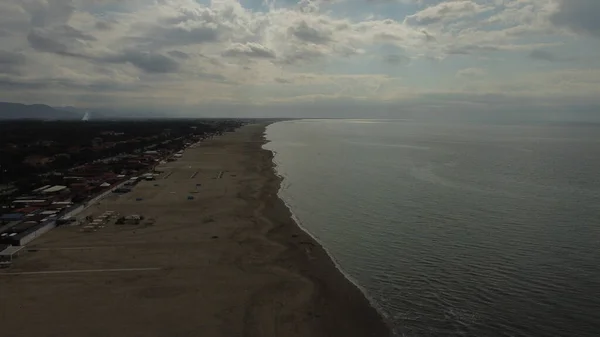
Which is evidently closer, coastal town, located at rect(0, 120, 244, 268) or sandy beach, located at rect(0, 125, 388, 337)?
sandy beach, located at rect(0, 125, 388, 337)

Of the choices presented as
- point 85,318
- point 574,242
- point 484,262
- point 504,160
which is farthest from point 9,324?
point 504,160

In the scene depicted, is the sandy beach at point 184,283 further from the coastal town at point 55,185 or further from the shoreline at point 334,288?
the coastal town at point 55,185

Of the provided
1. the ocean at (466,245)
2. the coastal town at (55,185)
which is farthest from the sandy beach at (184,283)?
the ocean at (466,245)

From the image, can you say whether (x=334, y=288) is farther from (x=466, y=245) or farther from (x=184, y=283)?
(x=466, y=245)

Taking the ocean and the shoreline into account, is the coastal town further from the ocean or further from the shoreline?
the ocean

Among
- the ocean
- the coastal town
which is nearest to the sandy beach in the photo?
the coastal town
